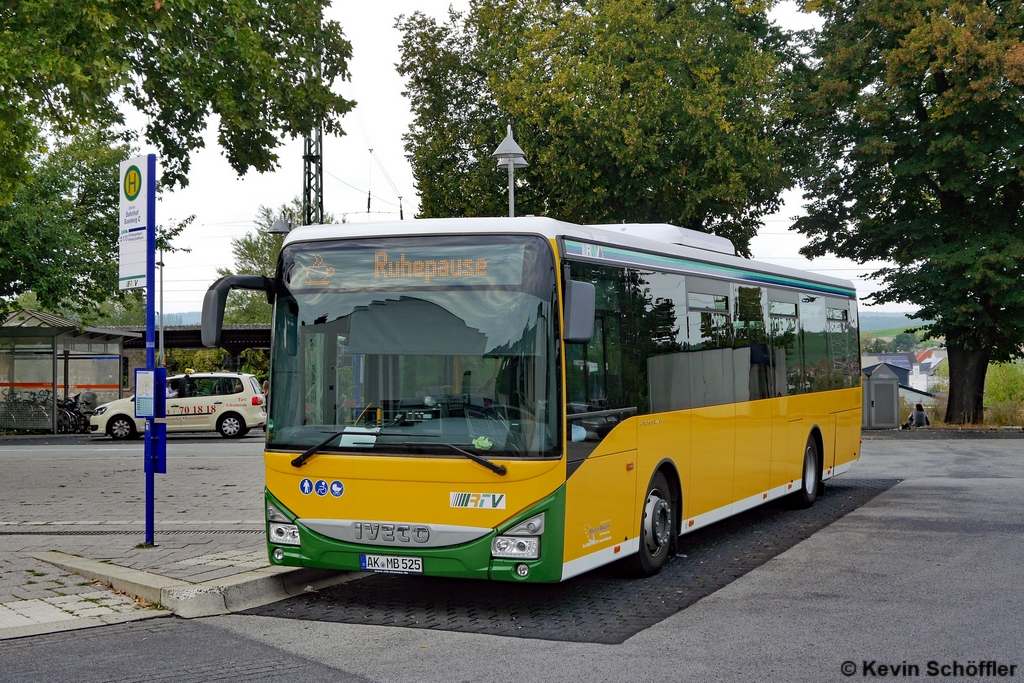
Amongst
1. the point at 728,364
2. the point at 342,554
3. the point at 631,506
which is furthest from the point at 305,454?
the point at 728,364

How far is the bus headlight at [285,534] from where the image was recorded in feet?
25.8

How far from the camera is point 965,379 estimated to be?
32500 millimetres

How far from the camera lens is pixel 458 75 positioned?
3712 cm

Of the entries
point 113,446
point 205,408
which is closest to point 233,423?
point 205,408

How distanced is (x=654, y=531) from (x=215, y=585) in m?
3.41

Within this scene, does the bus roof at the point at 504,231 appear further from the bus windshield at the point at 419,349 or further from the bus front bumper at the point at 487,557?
the bus front bumper at the point at 487,557

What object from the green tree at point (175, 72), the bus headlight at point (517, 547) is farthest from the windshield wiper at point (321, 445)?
the green tree at point (175, 72)

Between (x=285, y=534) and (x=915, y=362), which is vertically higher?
(x=915, y=362)

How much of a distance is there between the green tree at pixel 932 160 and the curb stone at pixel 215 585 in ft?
82.3

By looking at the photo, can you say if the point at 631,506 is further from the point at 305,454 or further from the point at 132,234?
the point at 132,234

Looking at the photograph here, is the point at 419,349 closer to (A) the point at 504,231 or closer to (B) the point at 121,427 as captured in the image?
(A) the point at 504,231

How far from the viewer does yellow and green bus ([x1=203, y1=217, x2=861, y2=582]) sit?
7.38 metres

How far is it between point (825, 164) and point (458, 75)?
39.5 feet

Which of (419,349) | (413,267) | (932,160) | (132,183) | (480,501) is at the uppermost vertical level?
(932,160)
